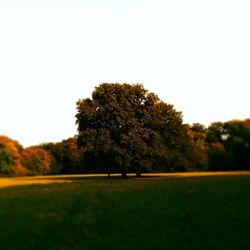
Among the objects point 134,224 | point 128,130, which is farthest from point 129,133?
point 134,224

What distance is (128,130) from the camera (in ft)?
222

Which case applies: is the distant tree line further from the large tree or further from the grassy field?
the grassy field

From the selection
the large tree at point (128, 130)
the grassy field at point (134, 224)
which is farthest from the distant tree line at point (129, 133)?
Answer: the grassy field at point (134, 224)

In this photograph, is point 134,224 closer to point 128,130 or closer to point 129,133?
point 129,133

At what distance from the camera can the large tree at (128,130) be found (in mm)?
66188

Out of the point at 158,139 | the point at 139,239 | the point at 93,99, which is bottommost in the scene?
the point at 139,239

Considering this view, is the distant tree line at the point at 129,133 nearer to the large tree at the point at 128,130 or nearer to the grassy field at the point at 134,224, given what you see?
the large tree at the point at 128,130

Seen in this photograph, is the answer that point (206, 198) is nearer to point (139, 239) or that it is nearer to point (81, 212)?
point (81, 212)

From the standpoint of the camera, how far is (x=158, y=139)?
225ft

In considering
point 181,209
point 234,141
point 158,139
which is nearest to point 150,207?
point 181,209

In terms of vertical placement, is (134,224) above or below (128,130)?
below

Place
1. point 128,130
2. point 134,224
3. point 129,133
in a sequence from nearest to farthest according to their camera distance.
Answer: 1. point 134,224
2. point 129,133
3. point 128,130

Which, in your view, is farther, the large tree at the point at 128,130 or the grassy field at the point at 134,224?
the large tree at the point at 128,130

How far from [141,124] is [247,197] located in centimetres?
4638
